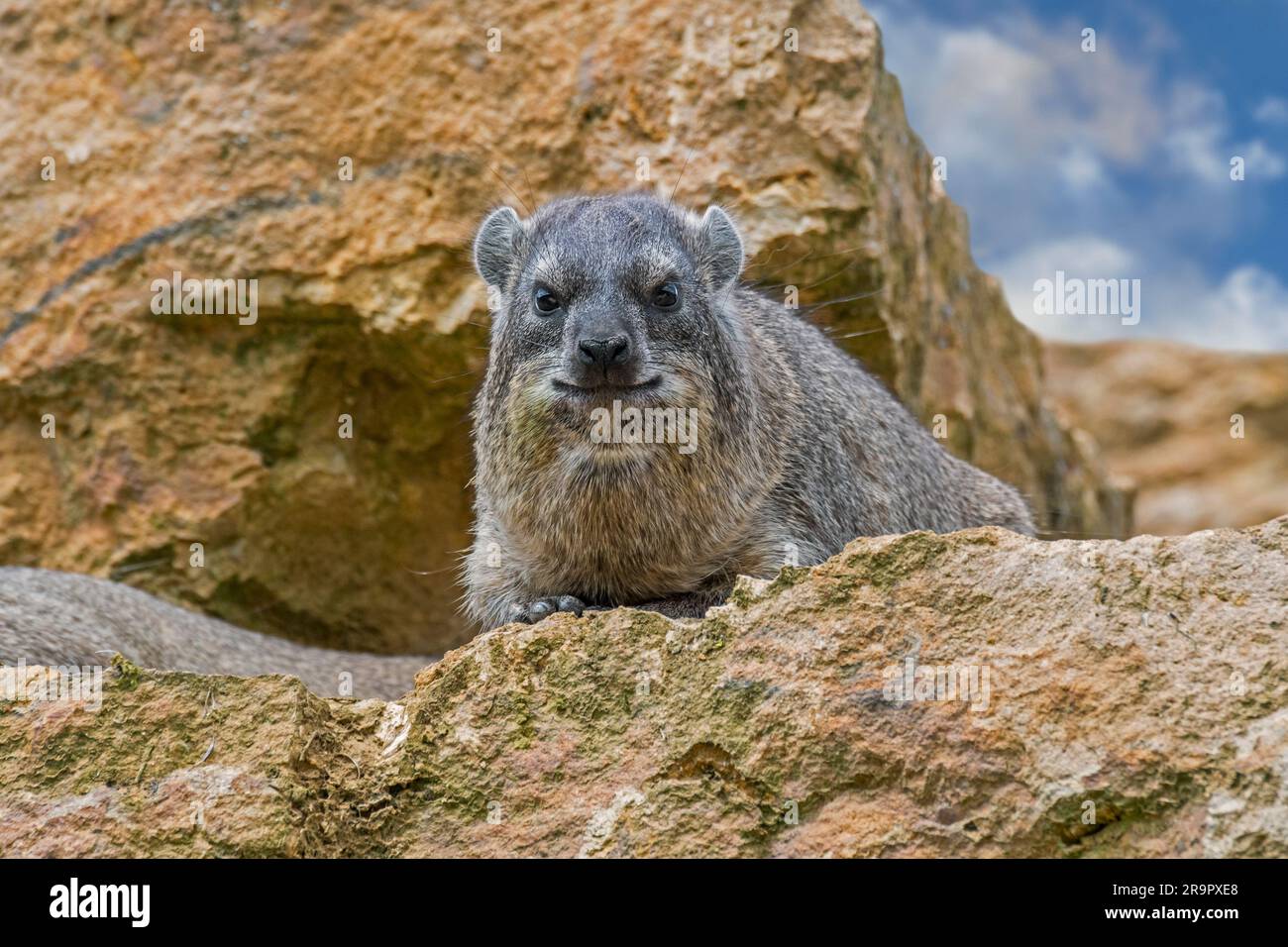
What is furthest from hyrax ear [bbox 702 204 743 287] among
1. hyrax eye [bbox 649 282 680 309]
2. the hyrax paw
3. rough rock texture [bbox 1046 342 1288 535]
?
rough rock texture [bbox 1046 342 1288 535]

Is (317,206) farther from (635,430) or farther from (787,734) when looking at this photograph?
(787,734)

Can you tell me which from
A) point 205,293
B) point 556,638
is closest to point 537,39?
point 205,293

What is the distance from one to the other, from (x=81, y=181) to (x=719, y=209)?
16.1 feet

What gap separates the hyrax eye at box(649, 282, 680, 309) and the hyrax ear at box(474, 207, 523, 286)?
45.9 inches

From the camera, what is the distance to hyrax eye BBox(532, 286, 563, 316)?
309 inches

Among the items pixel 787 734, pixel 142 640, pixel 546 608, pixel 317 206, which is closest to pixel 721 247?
pixel 546 608

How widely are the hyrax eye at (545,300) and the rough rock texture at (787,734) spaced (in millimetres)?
2114

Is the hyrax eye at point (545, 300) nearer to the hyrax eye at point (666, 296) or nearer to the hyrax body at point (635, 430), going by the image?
the hyrax body at point (635, 430)

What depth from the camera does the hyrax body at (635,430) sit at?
7629 millimetres

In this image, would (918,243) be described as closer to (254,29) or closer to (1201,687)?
(254,29)

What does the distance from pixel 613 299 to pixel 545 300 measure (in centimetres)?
43

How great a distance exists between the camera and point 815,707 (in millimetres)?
5578

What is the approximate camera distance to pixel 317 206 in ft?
35.7

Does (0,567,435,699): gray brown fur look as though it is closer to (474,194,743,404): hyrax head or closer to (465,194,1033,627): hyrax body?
(465,194,1033,627): hyrax body
